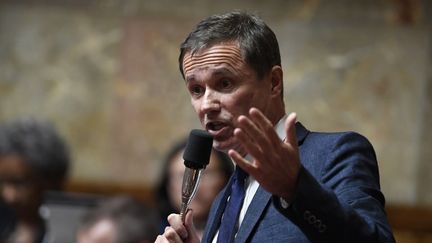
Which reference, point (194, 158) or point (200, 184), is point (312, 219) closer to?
point (194, 158)

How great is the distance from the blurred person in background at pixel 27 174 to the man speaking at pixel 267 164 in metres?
2.18

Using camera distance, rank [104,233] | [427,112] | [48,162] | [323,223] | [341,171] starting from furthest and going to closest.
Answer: [427,112] → [48,162] → [104,233] → [341,171] → [323,223]

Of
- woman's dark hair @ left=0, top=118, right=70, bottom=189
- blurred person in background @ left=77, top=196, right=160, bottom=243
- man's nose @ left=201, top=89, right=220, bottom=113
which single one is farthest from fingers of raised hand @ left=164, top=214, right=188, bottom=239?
woman's dark hair @ left=0, top=118, right=70, bottom=189

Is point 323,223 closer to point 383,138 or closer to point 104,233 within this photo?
point 104,233

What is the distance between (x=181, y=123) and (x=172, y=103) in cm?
12

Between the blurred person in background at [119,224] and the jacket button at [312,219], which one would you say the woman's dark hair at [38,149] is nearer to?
the blurred person in background at [119,224]

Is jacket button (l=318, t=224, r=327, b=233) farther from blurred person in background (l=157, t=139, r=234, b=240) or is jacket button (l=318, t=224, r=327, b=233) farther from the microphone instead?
blurred person in background (l=157, t=139, r=234, b=240)

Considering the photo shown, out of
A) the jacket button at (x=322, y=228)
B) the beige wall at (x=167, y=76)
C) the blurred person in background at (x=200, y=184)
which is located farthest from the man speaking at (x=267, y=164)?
the beige wall at (x=167, y=76)

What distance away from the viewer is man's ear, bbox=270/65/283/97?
2557 mm

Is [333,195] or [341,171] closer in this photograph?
[333,195]

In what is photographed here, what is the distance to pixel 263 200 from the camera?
8.03 ft

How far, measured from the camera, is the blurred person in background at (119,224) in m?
4.23

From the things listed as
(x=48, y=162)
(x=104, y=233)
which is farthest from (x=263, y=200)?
(x=48, y=162)

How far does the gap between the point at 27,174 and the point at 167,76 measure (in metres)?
1.54
